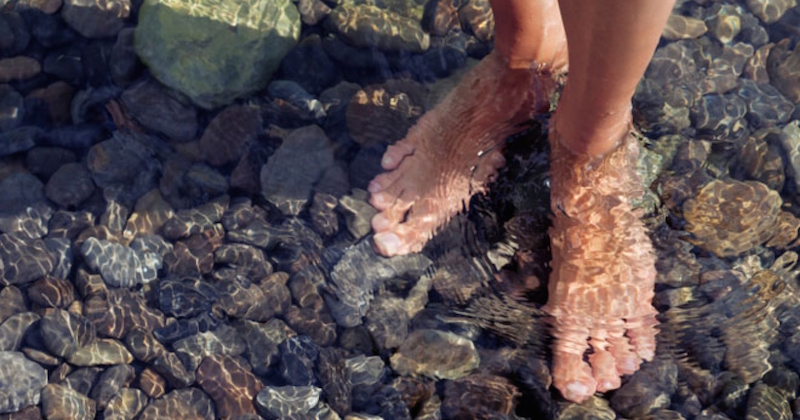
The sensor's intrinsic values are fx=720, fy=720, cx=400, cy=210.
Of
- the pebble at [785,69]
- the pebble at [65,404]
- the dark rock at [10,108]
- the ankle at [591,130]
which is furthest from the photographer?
the pebble at [785,69]

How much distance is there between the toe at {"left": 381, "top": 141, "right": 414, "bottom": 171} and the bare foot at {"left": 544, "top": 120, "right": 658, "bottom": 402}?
1.96ft

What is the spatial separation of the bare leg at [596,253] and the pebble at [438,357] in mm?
322

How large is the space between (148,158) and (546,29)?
176 centimetres

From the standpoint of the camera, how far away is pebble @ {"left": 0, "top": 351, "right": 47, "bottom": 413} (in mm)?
2496

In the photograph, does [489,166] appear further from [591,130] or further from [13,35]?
[13,35]

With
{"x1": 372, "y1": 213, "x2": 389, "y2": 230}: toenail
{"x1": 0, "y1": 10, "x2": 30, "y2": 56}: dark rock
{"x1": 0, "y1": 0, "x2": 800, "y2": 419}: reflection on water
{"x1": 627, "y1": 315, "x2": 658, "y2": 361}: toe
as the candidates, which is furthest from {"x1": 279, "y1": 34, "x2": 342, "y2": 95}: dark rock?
{"x1": 627, "y1": 315, "x2": 658, "y2": 361}: toe

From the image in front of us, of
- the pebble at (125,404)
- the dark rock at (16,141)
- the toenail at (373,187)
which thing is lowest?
the pebble at (125,404)

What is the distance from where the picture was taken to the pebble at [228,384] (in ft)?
8.49

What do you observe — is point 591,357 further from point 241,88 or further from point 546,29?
point 241,88

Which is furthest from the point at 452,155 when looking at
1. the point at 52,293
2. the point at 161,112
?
the point at 52,293

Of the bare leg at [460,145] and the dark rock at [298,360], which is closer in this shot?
the dark rock at [298,360]

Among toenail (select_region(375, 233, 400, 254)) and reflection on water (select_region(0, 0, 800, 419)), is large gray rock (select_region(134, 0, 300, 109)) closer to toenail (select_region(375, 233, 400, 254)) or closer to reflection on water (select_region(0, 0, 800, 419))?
reflection on water (select_region(0, 0, 800, 419))

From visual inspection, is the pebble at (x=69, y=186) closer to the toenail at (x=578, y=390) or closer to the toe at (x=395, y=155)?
the toe at (x=395, y=155)

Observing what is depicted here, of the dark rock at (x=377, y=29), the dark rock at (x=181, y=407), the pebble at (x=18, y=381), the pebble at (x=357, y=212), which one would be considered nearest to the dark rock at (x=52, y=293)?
the pebble at (x=18, y=381)
